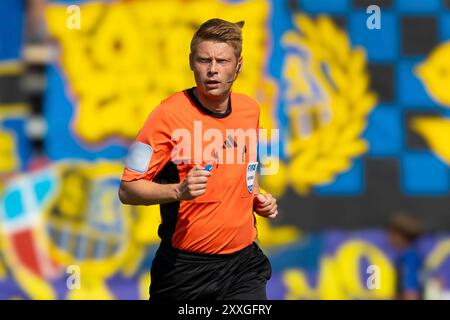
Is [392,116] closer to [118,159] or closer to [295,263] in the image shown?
[295,263]

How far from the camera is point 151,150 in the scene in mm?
3859

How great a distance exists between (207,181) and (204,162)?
105 mm

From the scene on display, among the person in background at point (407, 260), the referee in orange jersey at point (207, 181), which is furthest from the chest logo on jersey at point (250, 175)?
the person in background at point (407, 260)

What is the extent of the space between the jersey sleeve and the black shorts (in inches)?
15.0

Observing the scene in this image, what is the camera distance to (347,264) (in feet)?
24.6

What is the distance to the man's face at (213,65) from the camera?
12.7 ft

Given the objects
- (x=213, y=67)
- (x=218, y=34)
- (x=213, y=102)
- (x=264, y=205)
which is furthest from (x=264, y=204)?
(x=218, y=34)

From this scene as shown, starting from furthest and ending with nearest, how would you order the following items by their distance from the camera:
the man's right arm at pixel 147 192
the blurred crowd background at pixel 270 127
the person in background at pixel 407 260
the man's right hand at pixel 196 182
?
1. the blurred crowd background at pixel 270 127
2. the person in background at pixel 407 260
3. the man's right arm at pixel 147 192
4. the man's right hand at pixel 196 182

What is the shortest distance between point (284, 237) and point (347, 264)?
571mm

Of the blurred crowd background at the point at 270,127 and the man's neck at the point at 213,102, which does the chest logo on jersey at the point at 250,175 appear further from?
the blurred crowd background at the point at 270,127

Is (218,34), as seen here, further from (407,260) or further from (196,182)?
(407,260)

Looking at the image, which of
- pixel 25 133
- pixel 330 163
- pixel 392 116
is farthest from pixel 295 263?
pixel 25 133

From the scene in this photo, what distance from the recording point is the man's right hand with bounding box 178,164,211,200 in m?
3.61

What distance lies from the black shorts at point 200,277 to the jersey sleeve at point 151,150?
382 mm
